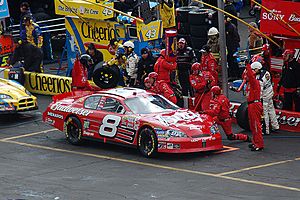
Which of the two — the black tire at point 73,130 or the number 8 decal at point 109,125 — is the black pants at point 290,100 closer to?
the number 8 decal at point 109,125

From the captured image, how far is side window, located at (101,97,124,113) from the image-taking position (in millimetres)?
18734

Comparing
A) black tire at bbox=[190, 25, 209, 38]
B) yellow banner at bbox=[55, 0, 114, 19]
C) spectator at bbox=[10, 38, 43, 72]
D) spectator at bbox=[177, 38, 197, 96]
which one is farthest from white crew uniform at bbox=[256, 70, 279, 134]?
spectator at bbox=[10, 38, 43, 72]

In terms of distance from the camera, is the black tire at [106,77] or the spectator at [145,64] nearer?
the spectator at [145,64]

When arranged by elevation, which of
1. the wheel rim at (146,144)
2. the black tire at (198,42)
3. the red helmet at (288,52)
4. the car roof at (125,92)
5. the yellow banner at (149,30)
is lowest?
the wheel rim at (146,144)

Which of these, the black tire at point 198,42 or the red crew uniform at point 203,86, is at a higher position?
the black tire at point 198,42

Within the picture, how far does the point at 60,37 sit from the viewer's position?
102ft

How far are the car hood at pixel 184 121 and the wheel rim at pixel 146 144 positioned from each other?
1.10ft

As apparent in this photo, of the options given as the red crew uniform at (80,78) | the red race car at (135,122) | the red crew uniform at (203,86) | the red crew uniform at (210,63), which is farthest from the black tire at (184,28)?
the red race car at (135,122)

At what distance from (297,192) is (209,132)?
3.34 meters

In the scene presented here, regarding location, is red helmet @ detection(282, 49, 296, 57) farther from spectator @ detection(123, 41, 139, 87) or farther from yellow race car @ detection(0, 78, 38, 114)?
yellow race car @ detection(0, 78, 38, 114)

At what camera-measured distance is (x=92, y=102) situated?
19.4 m

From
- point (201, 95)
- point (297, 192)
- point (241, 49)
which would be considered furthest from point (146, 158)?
point (241, 49)

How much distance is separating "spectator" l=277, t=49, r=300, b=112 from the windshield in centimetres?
308

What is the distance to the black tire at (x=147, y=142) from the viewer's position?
17.8 metres
